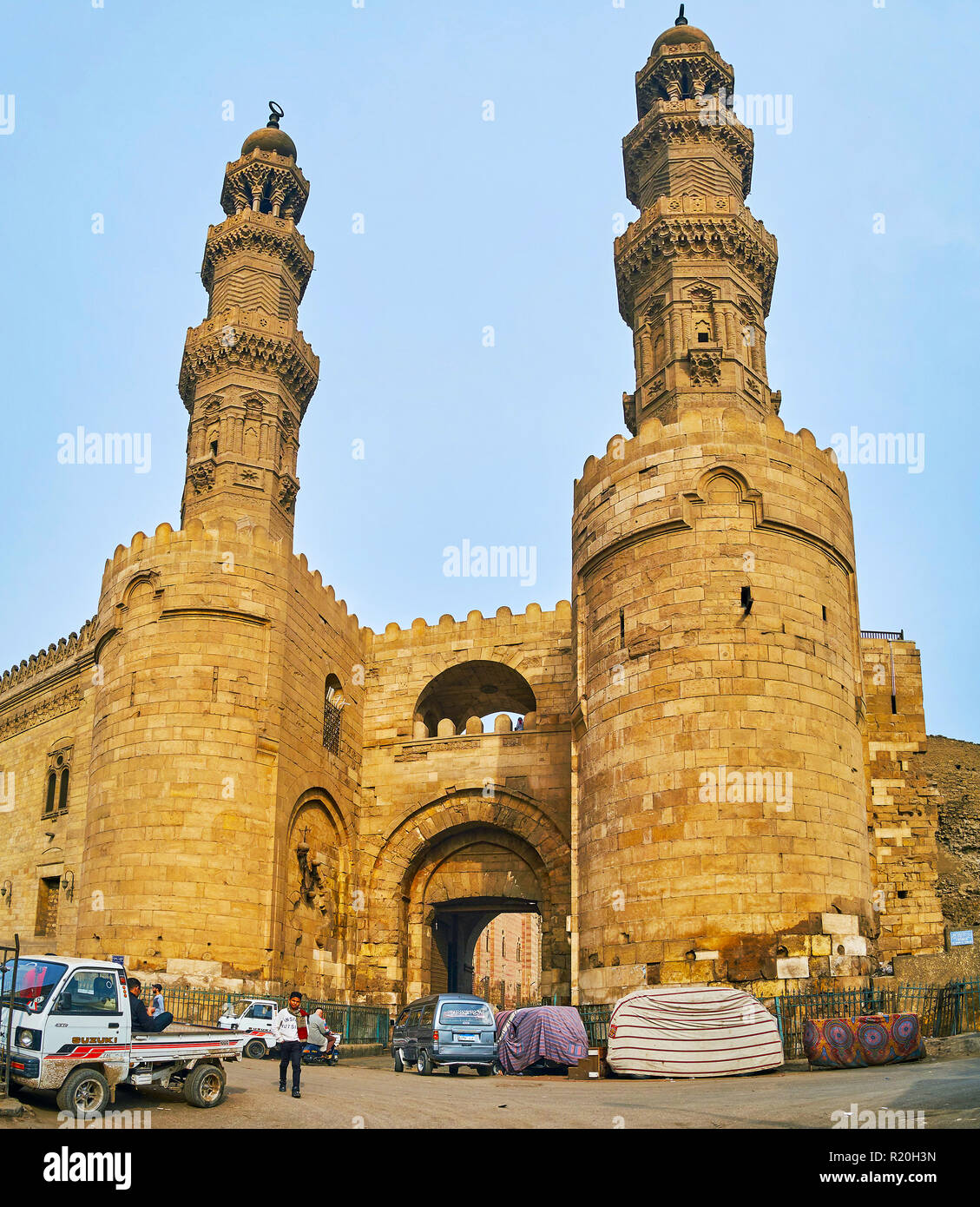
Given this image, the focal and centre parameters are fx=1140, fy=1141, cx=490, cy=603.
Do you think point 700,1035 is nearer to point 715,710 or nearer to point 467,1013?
point 467,1013

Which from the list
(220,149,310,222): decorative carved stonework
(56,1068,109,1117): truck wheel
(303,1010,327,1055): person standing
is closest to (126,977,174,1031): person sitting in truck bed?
(56,1068,109,1117): truck wheel

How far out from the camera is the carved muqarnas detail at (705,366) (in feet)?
83.2

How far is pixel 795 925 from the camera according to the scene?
17.5m

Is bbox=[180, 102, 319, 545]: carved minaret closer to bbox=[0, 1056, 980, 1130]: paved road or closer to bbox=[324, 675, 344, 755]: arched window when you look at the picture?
bbox=[324, 675, 344, 755]: arched window

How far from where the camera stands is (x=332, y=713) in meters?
26.5

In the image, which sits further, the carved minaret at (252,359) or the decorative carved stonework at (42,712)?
the decorative carved stonework at (42,712)

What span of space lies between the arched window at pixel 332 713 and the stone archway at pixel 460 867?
2583 mm

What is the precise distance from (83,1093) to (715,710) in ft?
37.6

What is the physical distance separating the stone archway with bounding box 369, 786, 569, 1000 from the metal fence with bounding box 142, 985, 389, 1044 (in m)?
2.23

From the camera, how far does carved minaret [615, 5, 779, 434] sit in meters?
25.7

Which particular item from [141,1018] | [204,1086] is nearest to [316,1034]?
[204,1086]

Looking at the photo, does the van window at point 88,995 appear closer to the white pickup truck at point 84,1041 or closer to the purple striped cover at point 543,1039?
the white pickup truck at point 84,1041

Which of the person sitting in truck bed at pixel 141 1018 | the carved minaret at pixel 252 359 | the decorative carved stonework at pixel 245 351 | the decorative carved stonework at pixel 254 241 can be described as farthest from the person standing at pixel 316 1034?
the decorative carved stonework at pixel 254 241

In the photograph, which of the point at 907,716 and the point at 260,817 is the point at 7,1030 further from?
the point at 907,716
